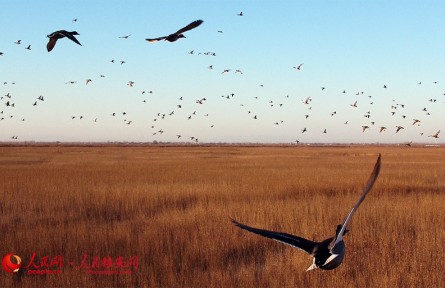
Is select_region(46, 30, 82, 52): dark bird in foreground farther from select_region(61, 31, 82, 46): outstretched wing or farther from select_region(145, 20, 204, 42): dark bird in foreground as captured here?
select_region(145, 20, 204, 42): dark bird in foreground

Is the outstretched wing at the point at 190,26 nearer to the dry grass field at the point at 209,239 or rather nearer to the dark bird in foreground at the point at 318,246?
the dark bird in foreground at the point at 318,246

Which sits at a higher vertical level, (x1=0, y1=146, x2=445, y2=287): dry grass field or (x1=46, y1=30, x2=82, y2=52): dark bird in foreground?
(x1=46, y1=30, x2=82, y2=52): dark bird in foreground

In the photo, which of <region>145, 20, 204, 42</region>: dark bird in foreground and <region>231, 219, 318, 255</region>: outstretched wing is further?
<region>145, 20, 204, 42</region>: dark bird in foreground

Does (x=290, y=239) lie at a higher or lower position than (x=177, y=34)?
lower

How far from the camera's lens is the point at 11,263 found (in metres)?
7.88

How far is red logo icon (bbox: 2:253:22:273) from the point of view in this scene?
7605 millimetres

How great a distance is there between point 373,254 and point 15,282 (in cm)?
626

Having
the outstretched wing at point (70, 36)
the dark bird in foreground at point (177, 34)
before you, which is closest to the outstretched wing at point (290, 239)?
the dark bird in foreground at point (177, 34)

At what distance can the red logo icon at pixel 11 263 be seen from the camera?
7605 mm

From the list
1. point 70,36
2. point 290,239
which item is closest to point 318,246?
point 290,239

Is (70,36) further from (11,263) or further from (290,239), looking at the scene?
(11,263)

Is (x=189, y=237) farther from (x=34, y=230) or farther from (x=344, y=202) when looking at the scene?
(x=344, y=202)

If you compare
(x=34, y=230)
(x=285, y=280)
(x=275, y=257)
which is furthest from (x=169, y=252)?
(x=34, y=230)

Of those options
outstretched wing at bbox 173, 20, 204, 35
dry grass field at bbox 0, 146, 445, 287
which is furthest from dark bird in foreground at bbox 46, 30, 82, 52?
dry grass field at bbox 0, 146, 445, 287
